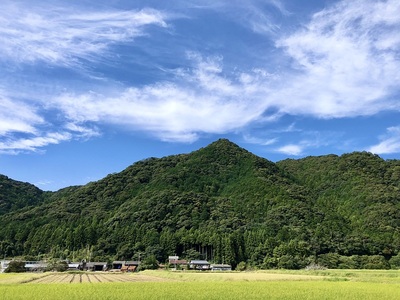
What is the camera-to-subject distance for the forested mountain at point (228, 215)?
87.8 metres

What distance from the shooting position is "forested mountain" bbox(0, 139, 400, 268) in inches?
3457

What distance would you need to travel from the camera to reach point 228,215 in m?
110

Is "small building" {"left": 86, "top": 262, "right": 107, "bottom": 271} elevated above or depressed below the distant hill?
below

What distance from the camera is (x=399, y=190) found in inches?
4633

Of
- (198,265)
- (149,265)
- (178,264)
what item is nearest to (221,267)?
(198,265)

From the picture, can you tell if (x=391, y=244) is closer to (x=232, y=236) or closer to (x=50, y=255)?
(x=232, y=236)

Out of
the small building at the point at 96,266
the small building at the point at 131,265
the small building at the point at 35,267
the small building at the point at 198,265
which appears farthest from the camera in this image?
the small building at the point at 96,266

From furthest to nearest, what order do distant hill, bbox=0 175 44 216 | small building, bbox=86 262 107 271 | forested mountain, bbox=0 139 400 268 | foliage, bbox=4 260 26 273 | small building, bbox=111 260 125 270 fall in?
1. distant hill, bbox=0 175 44 216
2. small building, bbox=111 260 125 270
3. forested mountain, bbox=0 139 400 268
4. small building, bbox=86 262 107 271
5. foliage, bbox=4 260 26 273

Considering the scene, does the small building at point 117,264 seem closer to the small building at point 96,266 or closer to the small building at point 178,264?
the small building at point 96,266

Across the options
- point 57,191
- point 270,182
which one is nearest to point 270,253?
point 270,182

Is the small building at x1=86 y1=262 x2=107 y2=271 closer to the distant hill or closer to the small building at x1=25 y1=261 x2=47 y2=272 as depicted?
the small building at x1=25 y1=261 x2=47 y2=272

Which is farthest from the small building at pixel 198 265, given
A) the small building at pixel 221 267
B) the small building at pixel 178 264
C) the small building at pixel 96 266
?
the small building at pixel 96 266

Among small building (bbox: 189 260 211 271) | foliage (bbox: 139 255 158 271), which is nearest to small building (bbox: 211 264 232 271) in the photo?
small building (bbox: 189 260 211 271)

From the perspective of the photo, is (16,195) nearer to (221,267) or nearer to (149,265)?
(149,265)
